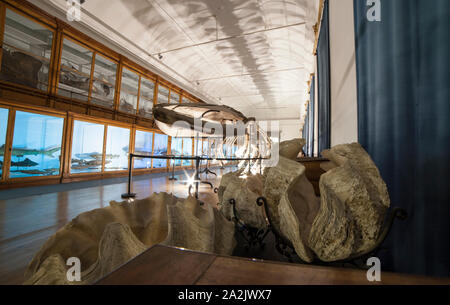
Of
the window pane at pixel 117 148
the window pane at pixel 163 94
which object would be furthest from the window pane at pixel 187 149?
the window pane at pixel 117 148

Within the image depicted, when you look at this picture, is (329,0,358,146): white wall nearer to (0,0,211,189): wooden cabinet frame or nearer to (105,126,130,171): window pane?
(0,0,211,189): wooden cabinet frame

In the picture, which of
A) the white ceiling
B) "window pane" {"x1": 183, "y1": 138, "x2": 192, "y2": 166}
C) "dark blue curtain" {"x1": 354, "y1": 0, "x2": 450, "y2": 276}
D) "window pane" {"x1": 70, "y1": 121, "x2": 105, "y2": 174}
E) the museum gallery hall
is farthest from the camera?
"window pane" {"x1": 183, "y1": 138, "x2": 192, "y2": 166}

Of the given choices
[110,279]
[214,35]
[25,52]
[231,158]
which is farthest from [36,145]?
[110,279]

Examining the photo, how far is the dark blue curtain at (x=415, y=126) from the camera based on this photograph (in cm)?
47

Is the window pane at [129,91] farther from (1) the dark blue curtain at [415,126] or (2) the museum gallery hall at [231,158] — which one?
(1) the dark blue curtain at [415,126]

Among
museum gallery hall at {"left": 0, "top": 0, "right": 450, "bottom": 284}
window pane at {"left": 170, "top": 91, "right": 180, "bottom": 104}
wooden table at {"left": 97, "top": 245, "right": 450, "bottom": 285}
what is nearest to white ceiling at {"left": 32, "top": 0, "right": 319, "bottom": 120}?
museum gallery hall at {"left": 0, "top": 0, "right": 450, "bottom": 284}

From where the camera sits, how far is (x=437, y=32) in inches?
19.3

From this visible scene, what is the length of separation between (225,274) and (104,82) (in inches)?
250

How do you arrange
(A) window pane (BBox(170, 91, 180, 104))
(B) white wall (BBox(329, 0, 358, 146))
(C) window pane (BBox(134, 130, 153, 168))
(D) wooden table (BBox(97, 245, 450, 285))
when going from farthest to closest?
1. (A) window pane (BBox(170, 91, 180, 104))
2. (C) window pane (BBox(134, 130, 153, 168))
3. (B) white wall (BBox(329, 0, 358, 146))
4. (D) wooden table (BBox(97, 245, 450, 285))

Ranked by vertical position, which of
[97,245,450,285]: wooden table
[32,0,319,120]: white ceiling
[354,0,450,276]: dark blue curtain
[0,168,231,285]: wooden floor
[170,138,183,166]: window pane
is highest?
[32,0,319,120]: white ceiling

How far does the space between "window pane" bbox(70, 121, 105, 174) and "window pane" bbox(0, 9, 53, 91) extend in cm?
109

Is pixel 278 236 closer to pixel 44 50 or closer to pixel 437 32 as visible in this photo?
pixel 437 32

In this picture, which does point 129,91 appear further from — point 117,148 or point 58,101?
point 58,101

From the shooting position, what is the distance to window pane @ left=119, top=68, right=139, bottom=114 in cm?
580
